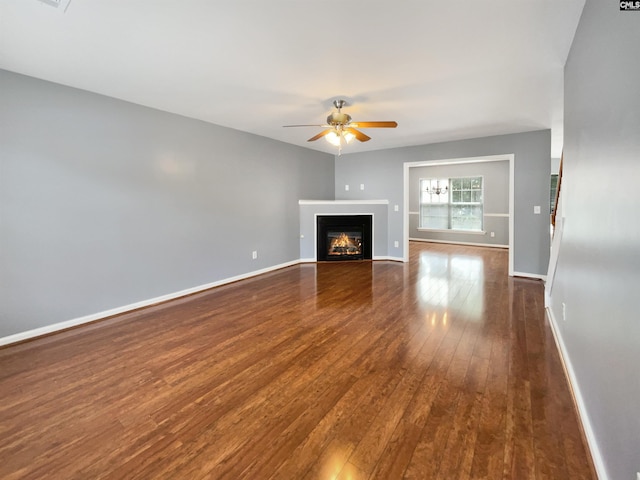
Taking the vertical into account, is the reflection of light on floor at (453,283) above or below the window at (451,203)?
below

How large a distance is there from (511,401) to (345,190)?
579 centimetres

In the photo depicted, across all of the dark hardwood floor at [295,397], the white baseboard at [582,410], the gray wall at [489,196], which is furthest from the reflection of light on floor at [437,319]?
the gray wall at [489,196]

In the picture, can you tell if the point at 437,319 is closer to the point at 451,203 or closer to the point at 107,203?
the point at 107,203

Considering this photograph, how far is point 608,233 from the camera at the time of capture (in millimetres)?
1451

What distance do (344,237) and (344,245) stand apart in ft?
0.58

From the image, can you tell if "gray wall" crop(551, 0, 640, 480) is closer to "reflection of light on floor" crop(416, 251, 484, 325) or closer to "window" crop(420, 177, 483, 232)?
"reflection of light on floor" crop(416, 251, 484, 325)

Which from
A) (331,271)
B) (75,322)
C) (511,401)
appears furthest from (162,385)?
(331,271)

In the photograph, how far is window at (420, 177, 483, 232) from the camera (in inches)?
346

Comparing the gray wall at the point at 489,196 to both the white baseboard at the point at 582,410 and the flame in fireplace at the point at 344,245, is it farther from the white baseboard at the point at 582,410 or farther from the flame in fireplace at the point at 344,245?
the white baseboard at the point at 582,410

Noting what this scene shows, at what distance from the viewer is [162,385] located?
2.15 m

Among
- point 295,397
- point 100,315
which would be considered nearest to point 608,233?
point 295,397

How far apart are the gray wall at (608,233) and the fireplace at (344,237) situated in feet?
14.6

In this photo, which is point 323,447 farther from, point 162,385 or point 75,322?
point 75,322

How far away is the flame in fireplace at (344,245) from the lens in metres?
6.64
